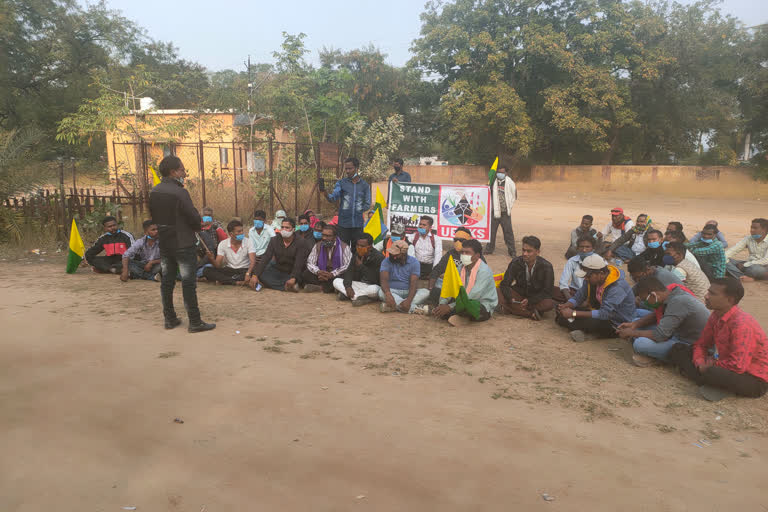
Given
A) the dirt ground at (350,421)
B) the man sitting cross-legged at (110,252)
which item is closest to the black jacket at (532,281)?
the dirt ground at (350,421)

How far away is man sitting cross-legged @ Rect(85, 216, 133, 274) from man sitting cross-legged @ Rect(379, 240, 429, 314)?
442 centimetres

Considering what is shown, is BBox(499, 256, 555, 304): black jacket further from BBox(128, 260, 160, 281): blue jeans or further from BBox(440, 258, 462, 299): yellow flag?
BBox(128, 260, 160, 281): blue jeans

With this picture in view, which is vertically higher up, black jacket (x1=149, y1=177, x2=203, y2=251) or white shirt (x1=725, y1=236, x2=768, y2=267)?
black jacket (x1=149, y1=177, x2=203, y2=251)

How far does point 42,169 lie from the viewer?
1084 cm

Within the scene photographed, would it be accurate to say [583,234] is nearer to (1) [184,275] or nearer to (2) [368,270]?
(2) [368,270]

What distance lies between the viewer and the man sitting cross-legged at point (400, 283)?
21.6ft

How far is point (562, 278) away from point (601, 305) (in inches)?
39.0

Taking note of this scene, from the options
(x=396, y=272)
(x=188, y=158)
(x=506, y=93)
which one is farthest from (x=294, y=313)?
(x=506, y=93)

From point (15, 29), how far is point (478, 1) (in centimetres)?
2165

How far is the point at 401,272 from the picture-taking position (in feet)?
22.5

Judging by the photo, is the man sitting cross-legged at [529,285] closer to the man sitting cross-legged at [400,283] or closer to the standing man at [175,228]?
the man sitting cross-legged at [400,283]

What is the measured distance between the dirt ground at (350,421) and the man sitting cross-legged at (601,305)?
0.76 feet

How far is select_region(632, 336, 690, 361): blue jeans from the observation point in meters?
4.72

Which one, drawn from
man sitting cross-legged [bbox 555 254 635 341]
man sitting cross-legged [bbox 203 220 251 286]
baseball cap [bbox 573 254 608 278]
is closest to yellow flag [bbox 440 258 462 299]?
man sitting cross-legged [bbox 555 254 635 341]
